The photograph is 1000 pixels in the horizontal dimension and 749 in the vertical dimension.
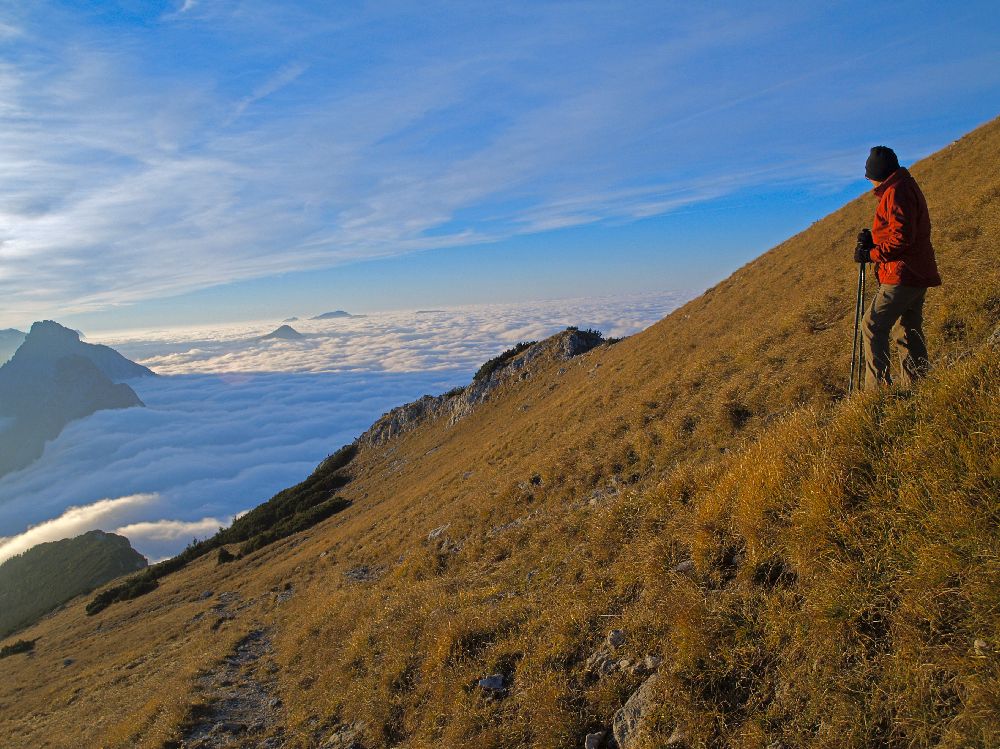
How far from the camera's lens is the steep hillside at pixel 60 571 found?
65.8 metres

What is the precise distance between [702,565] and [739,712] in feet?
5.32

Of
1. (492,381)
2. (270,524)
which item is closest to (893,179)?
(492,381)

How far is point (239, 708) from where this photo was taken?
1018 cm

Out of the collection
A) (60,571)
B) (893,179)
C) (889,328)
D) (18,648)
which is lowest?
(18,648)

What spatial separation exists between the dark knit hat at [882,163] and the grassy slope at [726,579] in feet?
11.1

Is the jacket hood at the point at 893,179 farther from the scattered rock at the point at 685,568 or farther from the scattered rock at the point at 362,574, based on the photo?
the scattered rock at the point at 362,574

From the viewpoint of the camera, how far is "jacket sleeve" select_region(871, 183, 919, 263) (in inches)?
265

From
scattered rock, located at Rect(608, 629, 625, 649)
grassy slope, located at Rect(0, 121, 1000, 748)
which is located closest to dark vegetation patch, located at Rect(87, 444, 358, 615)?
grassy slope, located at Rect(0, 121, 1000, 748)

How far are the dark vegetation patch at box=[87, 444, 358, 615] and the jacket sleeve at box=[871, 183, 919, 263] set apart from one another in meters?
39.7

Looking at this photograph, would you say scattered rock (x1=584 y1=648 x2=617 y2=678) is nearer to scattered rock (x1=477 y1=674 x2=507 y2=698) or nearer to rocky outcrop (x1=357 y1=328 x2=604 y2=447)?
scattered rock (x1=477 y1=674 x2=507 y2=698)

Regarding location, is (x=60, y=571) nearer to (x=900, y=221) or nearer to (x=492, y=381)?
(x=492, y=381)

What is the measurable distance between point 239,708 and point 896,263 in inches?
572

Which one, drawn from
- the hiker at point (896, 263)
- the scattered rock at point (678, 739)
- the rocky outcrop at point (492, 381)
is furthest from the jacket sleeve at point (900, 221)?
the rocky outcrop at point (492, 381)

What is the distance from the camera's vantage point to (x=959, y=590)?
3494 mm
